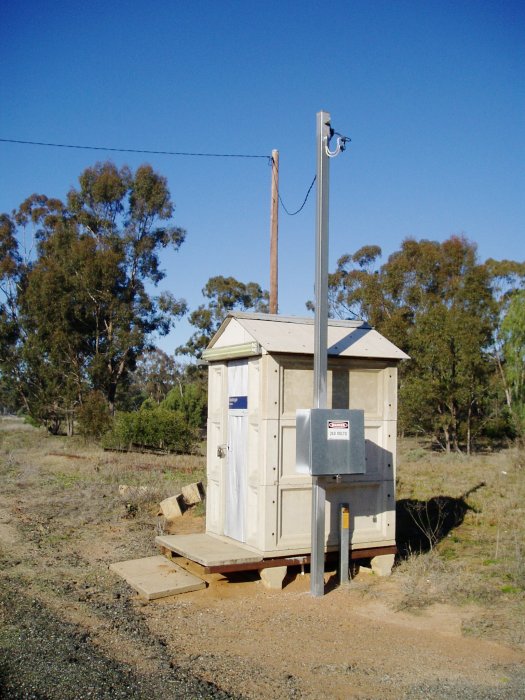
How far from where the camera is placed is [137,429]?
82.9 feet

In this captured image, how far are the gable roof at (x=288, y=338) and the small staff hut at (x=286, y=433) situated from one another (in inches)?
0.6

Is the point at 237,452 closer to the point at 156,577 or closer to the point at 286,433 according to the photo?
the point at 286,433

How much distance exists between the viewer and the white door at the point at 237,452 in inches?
333

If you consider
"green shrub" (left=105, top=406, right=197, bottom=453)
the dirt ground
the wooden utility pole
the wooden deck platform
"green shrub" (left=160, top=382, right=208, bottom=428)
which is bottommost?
the dirt ground

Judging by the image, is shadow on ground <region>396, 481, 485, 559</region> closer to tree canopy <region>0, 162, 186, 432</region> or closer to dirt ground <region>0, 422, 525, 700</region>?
dirt ground <region>0, 422, 525, 700</region>

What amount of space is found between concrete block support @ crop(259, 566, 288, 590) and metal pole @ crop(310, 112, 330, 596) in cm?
38

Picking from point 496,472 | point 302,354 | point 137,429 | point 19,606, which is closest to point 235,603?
point 19,606

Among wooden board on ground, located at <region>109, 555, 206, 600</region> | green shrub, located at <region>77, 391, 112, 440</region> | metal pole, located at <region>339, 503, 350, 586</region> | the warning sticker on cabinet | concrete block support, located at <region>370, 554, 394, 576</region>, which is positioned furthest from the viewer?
green shrub, located at <region>77, 391, 112, 440</region>

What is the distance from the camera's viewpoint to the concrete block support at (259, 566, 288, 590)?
7.74 meters

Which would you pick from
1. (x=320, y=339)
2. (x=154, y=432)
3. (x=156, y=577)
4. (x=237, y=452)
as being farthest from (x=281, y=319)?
(x=154, y=432)

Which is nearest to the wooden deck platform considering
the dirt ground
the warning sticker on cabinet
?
the dirt ground

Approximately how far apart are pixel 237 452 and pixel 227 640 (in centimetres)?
288

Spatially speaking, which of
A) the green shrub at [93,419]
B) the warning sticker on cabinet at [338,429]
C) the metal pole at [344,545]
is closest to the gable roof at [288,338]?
the warning sticker on cabinet at [338,429]

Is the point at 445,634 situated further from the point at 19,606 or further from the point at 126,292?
the point at 126,292
